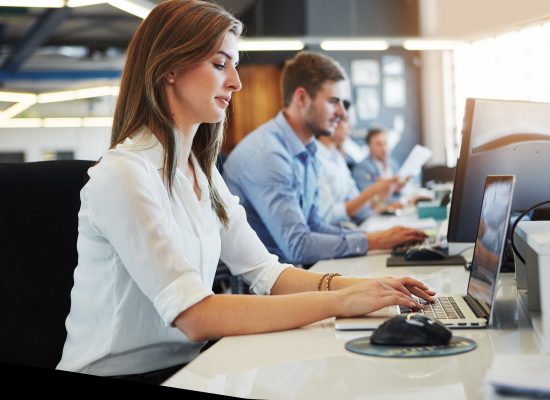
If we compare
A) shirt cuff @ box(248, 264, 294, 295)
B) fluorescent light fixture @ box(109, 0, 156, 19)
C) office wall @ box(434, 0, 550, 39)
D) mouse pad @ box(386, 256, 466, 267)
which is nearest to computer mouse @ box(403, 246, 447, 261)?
mouse pad @ box(386, 256, 466, 267)

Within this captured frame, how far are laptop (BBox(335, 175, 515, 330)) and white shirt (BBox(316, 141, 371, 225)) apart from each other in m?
3.03

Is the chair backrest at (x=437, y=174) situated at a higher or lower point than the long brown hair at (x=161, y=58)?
lower

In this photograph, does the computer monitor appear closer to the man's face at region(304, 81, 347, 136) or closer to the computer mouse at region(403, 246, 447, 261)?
the computer mouse at region(403, 246, 447, 261)

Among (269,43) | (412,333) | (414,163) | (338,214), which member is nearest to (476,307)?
(412,333)

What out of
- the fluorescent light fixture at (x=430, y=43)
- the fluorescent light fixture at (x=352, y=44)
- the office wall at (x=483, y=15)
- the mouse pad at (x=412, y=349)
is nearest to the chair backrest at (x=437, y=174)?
the fluorescent light fixture at (x=430, y=43)

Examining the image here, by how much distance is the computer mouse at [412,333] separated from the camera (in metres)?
1.26

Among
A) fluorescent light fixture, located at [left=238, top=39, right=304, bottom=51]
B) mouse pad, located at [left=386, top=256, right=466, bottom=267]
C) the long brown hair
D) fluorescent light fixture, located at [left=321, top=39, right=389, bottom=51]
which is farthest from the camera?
fluorescent light fixture, located at [left=321, top=39, right=389, bottom=51]

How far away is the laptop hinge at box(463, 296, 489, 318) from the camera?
1.50 metres

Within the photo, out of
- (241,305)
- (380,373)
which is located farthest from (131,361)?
(380,373)

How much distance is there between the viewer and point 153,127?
1.69 metres

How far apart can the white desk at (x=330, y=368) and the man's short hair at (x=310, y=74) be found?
84.6 inches

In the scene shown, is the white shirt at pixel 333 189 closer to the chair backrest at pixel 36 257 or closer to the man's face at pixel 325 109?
the man's face at pixel 325 109

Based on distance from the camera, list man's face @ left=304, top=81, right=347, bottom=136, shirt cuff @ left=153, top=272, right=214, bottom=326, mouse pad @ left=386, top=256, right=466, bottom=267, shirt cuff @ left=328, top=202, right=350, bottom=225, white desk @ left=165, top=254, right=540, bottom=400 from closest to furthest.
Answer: white desk @ left=165, top=254, right=540, bottom=400, shirt cuff @ left=153, top=272, right=214, bottom=326, mouse pad @ left=386, top=256, right=466, bottom=267, man's face @ left=304, top=81, right=347, bottom=136, shirt cuff @ left=328, top=202, right=350, bottom=225

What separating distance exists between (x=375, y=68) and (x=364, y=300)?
8.16 m
